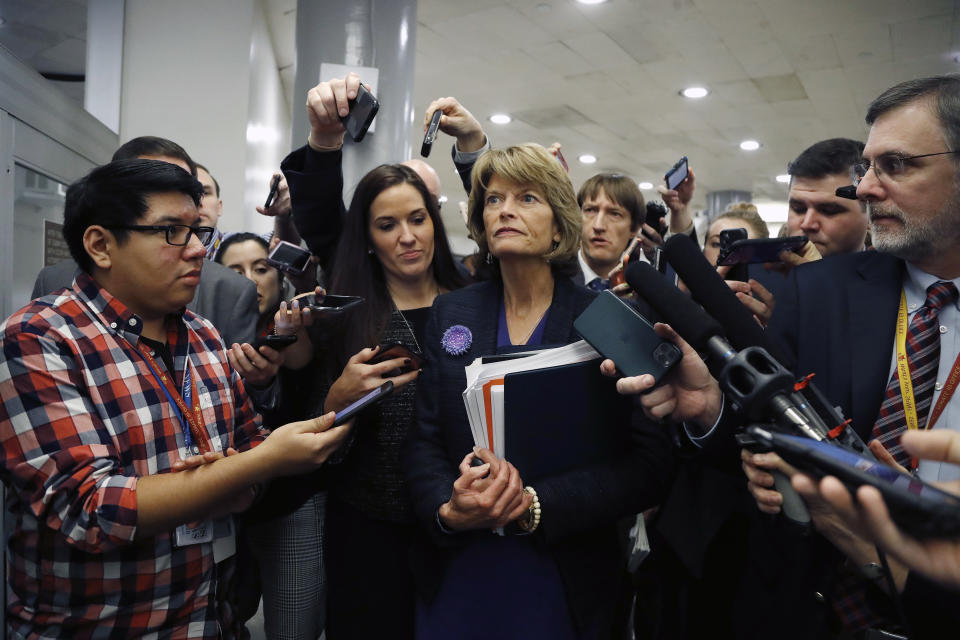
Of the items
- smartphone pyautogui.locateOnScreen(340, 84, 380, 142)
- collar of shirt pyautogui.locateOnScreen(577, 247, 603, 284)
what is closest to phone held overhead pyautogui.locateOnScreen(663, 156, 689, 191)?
collar of shirt pyautogui.locateOnScreen(577, 247, 603, 284)

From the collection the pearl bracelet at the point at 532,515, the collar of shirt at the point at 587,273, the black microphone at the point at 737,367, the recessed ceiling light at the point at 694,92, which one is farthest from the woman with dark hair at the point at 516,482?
the recessed ceiling light at the point at 694,92

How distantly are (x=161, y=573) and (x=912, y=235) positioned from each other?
1659mm

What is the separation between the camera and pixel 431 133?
70.6 inches

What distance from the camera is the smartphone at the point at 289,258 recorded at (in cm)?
168

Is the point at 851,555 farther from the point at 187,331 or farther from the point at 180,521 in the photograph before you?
the point at 187,331

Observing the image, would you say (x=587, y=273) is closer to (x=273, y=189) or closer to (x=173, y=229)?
(x=273, y=189)

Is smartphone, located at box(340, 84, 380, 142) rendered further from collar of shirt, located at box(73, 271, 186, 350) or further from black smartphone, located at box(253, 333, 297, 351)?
collar of shirt, located at box(73, 271, 186, 350)

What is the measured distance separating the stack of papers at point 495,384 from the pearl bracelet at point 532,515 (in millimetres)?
97

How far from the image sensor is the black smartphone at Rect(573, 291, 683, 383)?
1.03 metres

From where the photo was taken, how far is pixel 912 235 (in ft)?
3.95

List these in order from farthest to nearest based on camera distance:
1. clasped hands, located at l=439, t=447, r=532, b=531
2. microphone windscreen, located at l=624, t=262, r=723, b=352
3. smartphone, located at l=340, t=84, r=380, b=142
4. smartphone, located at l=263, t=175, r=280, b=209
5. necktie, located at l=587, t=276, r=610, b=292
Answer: necktie, located at l=587, t=276, r=610, b=292
smartphone, located at l=263, t=175, r=280, b=209
smartphone, located at l=340, t=84, r=380, b=142
clasped hands, located at l=439, t=447, r=532, b=531
microphone windscreen, located at l=624, t=262, r=723, b=352

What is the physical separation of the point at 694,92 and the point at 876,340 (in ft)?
20.4

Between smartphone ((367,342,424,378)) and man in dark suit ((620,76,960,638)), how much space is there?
1.80 ft

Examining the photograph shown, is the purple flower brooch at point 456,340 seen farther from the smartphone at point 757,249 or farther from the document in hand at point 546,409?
the smartphone at point 757,249
